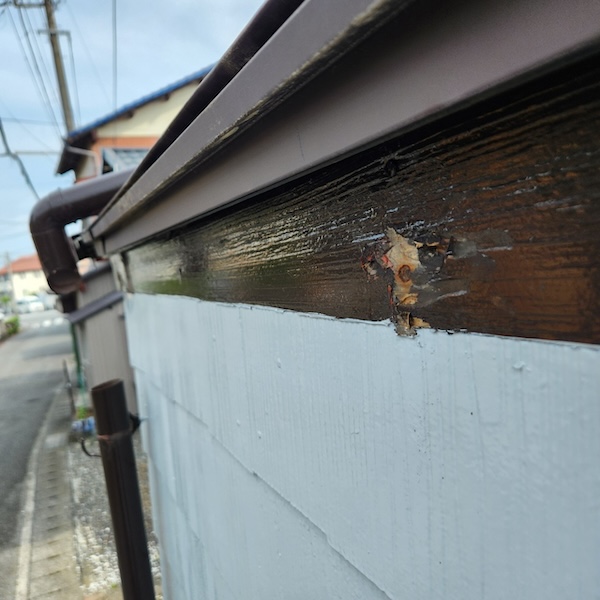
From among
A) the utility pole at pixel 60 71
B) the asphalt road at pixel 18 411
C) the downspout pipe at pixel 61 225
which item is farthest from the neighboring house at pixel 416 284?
the utility pole at pixel 60 71

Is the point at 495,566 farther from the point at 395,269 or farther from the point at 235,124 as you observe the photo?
the point at 235,124

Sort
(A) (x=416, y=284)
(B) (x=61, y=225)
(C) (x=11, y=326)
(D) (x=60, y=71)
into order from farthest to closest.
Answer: (C) (x=11, y=326), (D) (x=60, y=71), (B) (x=61, y=225), (A) (x=416, y=284)

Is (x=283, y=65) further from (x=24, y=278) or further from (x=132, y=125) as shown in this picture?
(x=24, y=278)

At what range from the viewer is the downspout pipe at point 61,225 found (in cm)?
344

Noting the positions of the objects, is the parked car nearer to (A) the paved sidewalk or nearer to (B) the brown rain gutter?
(A) the paved sidewalk

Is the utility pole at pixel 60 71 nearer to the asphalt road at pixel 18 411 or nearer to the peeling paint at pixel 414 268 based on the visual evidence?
the asphalt road at pixel 18 411

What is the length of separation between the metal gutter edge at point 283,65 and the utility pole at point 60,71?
586 inches

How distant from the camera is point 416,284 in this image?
2.37 ft

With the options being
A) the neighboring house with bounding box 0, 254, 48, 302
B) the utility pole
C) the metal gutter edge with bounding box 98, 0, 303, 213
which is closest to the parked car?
the neighboring house with bounding box 0, 254, 48, 302

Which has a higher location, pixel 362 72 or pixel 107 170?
pixel 107 170

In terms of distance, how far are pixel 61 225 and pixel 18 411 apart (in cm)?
1078

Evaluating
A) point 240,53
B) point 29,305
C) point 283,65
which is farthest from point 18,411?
point 29,305

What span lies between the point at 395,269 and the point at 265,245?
544 mm

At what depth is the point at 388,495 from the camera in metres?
0.82
